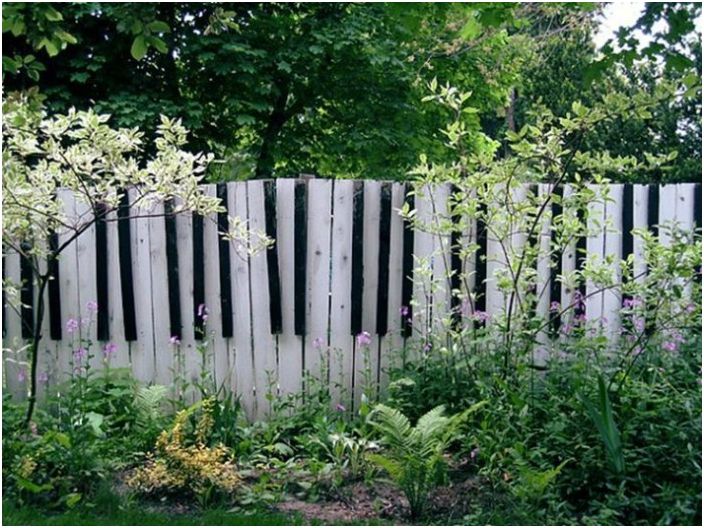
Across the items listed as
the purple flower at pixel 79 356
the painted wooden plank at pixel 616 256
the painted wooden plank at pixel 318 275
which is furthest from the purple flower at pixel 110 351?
the painted wooden plank at pixel 616 256

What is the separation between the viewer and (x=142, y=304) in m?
4.84

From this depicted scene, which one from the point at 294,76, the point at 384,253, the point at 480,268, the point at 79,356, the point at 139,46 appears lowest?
the point at 79,356

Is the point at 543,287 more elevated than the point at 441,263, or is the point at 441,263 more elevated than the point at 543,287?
the point at 441,263

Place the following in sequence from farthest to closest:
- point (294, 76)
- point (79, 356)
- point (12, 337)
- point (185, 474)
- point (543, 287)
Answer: point (294, 76) → point (12, 337) → point (79, 356) → point (543, 287) → point (185, 474)

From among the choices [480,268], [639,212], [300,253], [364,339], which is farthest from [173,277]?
[639,212]

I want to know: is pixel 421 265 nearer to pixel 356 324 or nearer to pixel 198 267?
pixel 356 324

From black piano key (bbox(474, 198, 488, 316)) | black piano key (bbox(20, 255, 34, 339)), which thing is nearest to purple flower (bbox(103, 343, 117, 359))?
black piano key (bbox(20, 255, 34, 339))

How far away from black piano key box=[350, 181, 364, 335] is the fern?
1.11 m

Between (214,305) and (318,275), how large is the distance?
0.73 m

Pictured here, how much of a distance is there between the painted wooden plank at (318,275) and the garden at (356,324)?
1cm

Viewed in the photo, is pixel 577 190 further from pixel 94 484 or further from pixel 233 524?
pixel 94 484

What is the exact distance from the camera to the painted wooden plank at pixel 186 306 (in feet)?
15.7

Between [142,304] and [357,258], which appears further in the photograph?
[142,304]

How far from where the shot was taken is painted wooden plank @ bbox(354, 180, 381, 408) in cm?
469
